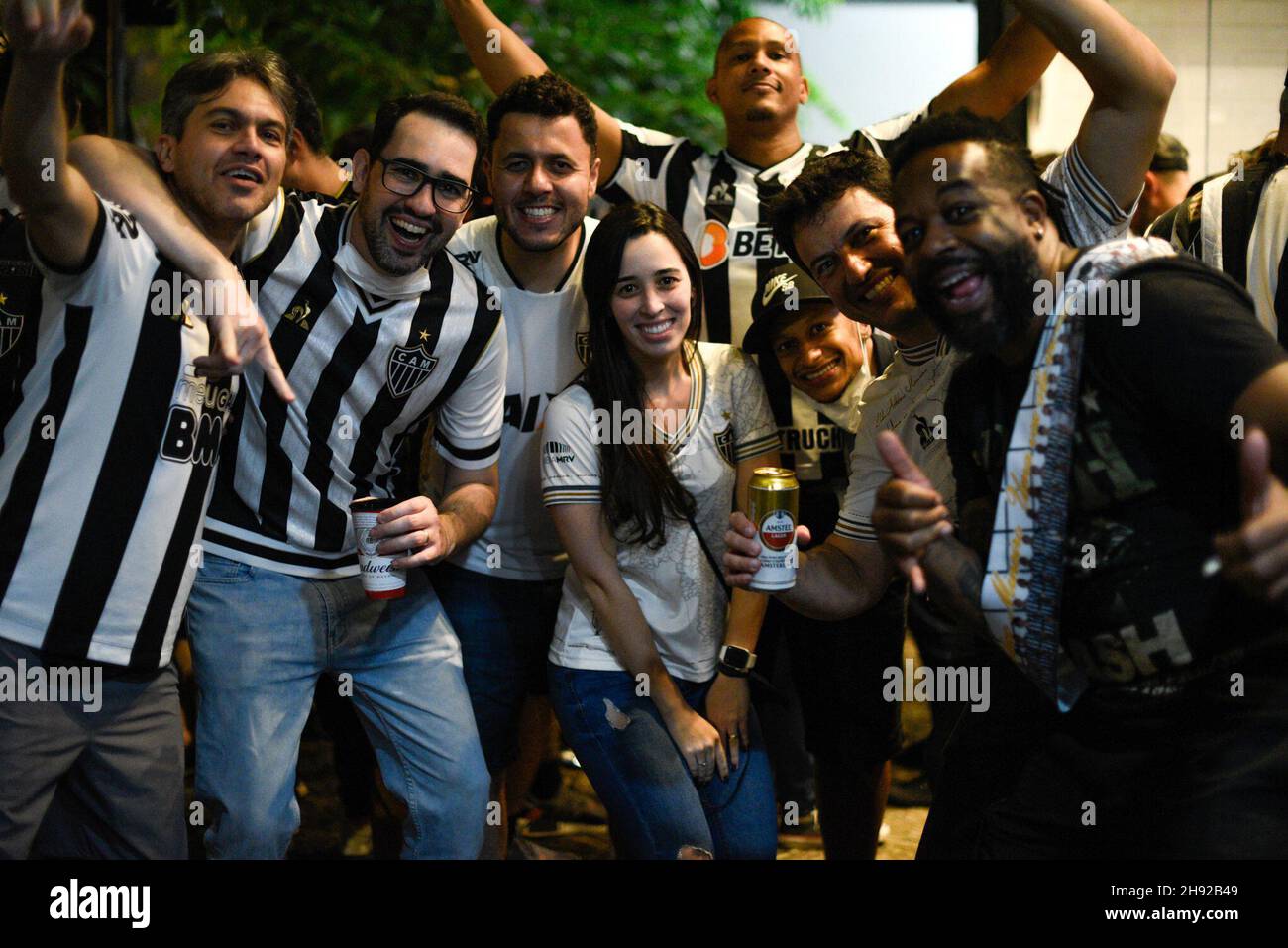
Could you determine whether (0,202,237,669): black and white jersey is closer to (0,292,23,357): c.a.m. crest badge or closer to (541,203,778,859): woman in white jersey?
(0,292,23,357): c.a.m. crest badge

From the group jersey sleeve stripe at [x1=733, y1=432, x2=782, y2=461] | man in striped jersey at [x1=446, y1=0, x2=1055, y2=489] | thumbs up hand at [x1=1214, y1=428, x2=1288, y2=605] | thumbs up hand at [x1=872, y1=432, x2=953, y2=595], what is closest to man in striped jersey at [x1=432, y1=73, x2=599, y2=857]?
man in striped jersey at [x1=446, y1=0, x2=1055, y2=489]

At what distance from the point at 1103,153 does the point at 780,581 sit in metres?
1.19

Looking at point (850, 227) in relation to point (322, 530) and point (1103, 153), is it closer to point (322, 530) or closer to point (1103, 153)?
point (1103, 153)

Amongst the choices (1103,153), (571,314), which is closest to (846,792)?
(571,314)

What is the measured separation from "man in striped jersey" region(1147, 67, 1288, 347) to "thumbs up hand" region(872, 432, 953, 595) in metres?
1.31

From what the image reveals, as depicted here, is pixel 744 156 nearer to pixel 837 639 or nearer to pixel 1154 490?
pixel 837 639

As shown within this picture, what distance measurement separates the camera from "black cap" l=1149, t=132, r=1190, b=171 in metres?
4.54

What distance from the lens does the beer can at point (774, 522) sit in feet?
8.14

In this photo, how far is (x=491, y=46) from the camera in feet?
11.6

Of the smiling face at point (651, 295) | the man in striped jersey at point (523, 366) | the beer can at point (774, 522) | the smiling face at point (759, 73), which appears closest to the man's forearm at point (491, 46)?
the man in striped jersey at point (523, 366)

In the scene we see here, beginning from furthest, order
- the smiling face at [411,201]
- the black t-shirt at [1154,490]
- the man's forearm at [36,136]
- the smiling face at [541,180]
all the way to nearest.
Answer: the smiling face at [541,180] → the smiling face at [411,201] → the man's forearm at [36,136] → the black t-shirt at [1154,490]

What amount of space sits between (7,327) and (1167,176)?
4.18 metres

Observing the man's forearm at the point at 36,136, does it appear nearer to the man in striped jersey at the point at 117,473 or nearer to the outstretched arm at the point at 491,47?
the man in striped jersey at the point at 117,473

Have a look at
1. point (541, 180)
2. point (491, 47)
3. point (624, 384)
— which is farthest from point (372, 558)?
point (491, 47)
